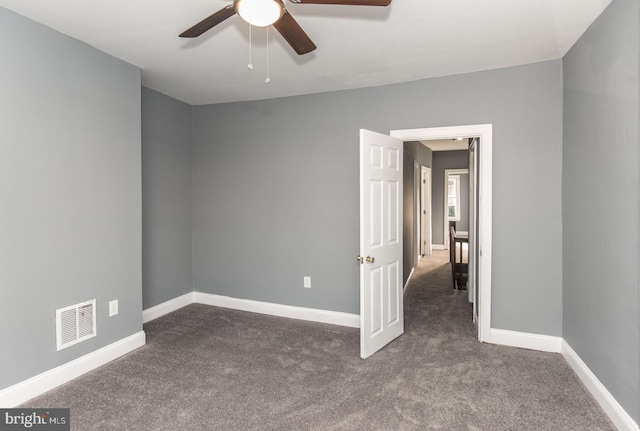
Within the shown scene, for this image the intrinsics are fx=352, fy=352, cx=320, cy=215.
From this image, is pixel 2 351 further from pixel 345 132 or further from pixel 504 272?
pixel 504 272

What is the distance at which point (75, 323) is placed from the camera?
2.67 meters

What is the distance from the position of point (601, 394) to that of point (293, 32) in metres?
2.91

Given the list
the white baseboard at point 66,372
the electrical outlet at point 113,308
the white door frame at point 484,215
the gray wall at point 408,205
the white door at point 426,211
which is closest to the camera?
the white baseboard at point 66,372

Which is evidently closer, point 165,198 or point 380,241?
point 380,241

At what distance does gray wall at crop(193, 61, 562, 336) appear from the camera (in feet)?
10.2

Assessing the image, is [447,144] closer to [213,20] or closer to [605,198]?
[605,198]

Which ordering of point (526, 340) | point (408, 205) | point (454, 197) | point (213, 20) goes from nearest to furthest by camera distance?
point (213, 20), point (526, 340), point (408, 205), point (454, 197)

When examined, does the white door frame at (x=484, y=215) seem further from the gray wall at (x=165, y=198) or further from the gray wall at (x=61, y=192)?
the gray wall at (x=165, y=198)

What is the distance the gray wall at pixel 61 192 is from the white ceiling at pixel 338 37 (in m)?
0.26

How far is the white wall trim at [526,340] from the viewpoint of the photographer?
3076mm

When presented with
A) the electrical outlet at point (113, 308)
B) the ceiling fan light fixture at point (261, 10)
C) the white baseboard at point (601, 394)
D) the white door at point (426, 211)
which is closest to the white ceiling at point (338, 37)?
the ceiling fan light fixture at point (261, 10)

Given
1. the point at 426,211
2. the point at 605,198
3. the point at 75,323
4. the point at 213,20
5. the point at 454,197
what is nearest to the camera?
the point at 213,20

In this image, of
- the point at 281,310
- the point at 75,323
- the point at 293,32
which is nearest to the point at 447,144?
the point at 281,310

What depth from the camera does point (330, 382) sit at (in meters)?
2.61
